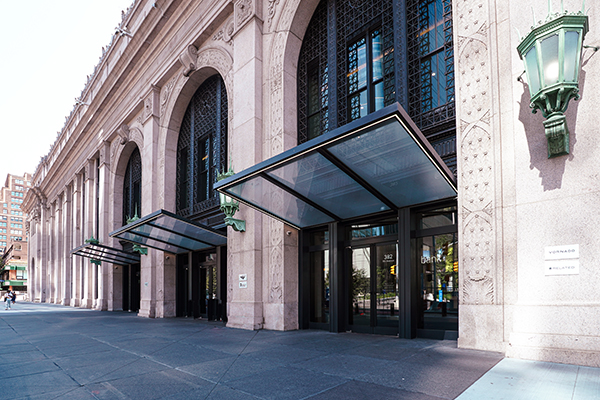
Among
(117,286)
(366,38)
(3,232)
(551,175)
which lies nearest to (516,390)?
(551,175)

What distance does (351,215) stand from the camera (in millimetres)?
10797

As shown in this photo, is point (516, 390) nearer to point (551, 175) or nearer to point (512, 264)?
point (512, 264)

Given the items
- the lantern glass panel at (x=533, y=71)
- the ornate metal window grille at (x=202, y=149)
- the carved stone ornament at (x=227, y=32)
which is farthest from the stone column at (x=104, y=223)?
the lantern glass panel at (x=533, y=71)

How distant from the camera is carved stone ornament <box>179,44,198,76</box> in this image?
17.2m

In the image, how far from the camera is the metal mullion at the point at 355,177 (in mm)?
7832

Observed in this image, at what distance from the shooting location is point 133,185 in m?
25.8

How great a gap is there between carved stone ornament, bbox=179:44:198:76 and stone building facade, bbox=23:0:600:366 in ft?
0.27

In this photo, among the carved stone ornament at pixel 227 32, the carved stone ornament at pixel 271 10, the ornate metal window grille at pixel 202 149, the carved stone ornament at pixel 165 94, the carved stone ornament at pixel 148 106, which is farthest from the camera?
the carved stone ornament at pixel 148 106

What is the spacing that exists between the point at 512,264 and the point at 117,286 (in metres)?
25.1

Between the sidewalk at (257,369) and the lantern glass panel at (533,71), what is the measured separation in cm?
422

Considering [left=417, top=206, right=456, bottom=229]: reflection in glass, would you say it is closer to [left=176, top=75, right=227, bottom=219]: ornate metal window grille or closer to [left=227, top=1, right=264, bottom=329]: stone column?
[left=227, top=1, right=264, bottom=329]: stone column

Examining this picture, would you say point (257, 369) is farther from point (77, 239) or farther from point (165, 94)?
point (77, 239)

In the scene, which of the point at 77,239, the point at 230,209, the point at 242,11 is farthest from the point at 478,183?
the point at 77,239

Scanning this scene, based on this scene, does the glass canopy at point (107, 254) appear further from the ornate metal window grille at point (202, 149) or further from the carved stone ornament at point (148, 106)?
the carved stone ornament at point (148, 106)
